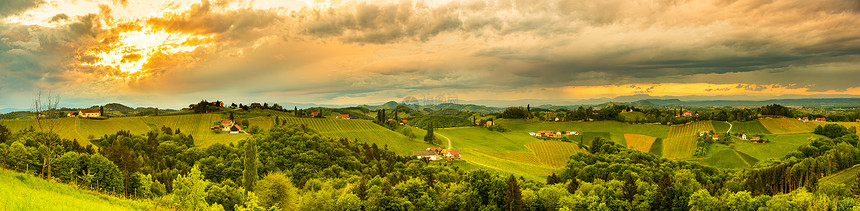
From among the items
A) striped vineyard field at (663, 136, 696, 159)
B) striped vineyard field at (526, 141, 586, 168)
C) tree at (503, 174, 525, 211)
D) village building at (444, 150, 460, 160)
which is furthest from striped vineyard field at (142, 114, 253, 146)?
striped vineyard field at (663, 136, 696, 159)

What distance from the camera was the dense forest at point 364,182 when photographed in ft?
180

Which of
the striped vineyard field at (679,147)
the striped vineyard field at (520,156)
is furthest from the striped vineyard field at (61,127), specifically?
the striped vineyard field at (679,147)

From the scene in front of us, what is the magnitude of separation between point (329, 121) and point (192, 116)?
59426 millimetres

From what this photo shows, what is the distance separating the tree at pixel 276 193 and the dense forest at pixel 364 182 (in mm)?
197

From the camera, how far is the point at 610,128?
198m

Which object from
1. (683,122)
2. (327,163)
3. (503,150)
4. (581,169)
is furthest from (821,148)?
(327,163)

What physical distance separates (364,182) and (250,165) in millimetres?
20392

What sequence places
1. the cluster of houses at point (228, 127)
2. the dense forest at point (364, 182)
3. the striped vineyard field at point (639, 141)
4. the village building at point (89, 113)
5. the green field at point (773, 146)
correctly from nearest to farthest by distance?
1. the dense forest at point (364, 182)
2. the green field at point (773, 146)
3. the cluster of houses at point (228, 127)
4. the village building at point (89, 113)
5. the striped vineyard field at point (639, 141)

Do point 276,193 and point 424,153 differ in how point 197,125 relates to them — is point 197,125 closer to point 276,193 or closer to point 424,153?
point 424,153

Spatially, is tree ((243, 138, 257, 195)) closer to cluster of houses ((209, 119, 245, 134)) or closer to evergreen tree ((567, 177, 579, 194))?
evergreen tree ((567, 177, 579, 194))

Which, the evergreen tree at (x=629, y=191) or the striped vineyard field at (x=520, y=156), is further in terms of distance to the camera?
the striped vineyard field at (x=520, y=156)

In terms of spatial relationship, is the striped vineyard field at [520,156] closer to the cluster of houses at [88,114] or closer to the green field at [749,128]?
the green field at [749,128]

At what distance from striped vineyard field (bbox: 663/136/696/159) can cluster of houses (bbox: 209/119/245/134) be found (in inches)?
6482

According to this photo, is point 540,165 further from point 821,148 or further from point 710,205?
point 821,148
